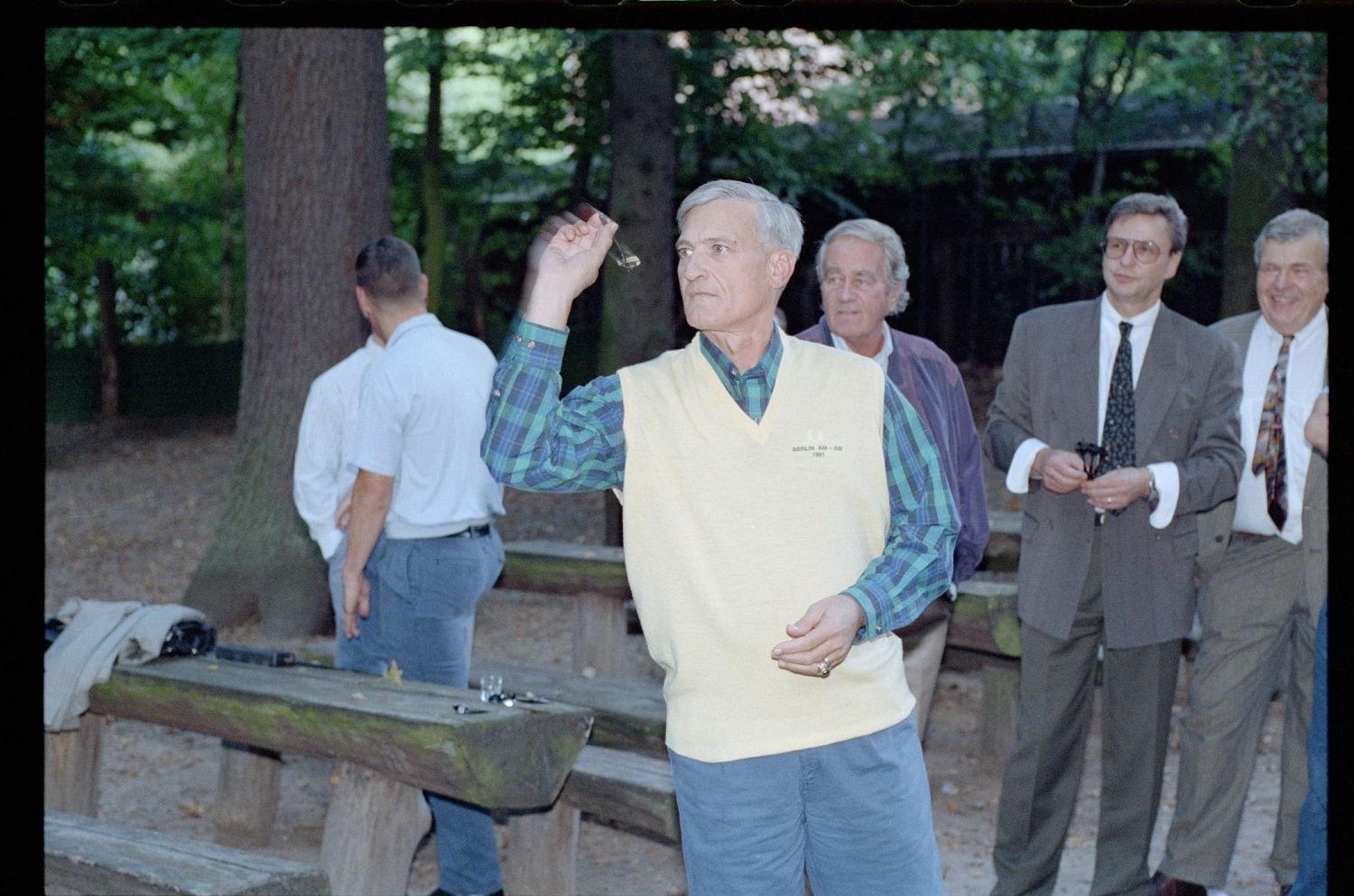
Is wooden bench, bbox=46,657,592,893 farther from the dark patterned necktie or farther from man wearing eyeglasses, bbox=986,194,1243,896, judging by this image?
the dark patterned necktie

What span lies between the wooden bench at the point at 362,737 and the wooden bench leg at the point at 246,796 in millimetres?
502

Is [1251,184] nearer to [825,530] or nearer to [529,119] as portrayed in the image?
[529,119]

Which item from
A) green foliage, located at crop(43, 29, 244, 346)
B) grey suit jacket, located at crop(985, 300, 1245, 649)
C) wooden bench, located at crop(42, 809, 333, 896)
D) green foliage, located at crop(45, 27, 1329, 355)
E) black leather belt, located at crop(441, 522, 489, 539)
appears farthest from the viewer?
green foliage, located at crop(43, 29, 244, 346)

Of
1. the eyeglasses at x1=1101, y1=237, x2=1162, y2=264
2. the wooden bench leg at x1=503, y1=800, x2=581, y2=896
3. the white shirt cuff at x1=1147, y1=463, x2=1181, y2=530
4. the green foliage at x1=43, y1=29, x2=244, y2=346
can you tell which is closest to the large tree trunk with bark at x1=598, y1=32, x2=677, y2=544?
the green foliage at x1=43, y1=29, x2=244, y2=346

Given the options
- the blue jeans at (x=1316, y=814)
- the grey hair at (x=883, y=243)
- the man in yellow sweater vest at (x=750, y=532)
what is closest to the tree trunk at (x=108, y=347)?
the grey hair at (x=883, y=243)

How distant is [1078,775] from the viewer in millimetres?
4609

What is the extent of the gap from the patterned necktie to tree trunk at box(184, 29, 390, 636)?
5.91 meters

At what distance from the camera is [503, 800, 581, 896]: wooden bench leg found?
4.87 metres

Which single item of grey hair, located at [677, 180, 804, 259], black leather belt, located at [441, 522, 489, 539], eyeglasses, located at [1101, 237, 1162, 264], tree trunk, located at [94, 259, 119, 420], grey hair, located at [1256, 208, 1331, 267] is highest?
tree trunk, located at [94, 259, 119, 420]

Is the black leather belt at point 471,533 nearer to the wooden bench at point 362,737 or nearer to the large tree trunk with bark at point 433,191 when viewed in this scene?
the wooden bench at point 362,737

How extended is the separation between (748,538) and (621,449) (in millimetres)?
308

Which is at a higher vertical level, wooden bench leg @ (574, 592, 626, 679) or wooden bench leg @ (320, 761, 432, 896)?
wooden bench leg @ (574, 592, 626, 679)

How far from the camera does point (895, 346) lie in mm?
4535

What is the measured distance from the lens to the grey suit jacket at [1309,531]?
4.39 metres
